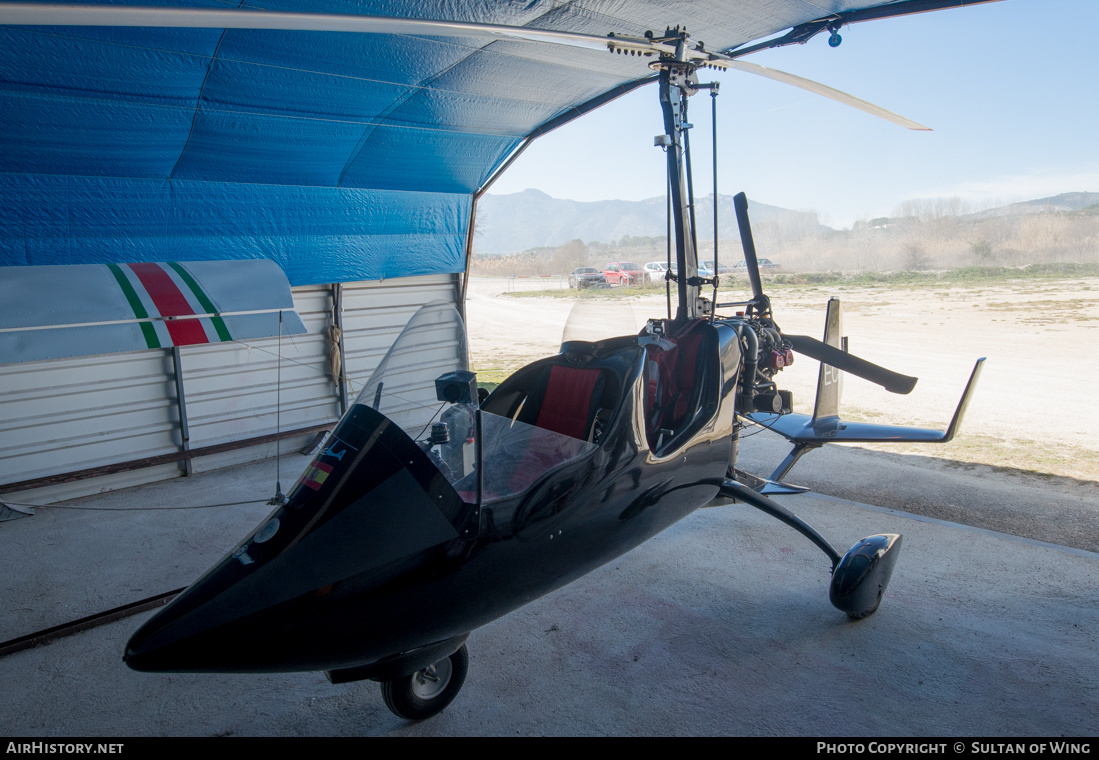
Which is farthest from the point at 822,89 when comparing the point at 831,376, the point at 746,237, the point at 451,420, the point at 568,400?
the point at 451,420

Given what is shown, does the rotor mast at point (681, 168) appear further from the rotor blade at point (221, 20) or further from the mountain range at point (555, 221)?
the mountain range at point (555, 221)

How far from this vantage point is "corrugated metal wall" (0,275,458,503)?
488cm

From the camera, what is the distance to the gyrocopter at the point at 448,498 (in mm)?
1624

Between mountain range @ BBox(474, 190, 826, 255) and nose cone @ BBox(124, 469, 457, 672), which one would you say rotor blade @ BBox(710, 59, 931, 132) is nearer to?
nose cone @ BBox(124, 469, 457, 672)

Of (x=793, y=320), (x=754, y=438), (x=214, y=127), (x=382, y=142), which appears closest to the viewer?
(x=214, y=127)

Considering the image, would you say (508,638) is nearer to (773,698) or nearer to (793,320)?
(773,698)

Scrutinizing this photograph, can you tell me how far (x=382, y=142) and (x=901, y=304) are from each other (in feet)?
60.4

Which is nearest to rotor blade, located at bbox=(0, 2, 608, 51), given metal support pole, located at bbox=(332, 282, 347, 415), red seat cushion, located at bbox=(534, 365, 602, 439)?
red seat cushion, located at bbox=(534, 365, 602, 439)

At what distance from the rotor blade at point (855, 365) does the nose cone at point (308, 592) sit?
7.47 feet

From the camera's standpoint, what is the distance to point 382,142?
4961mm

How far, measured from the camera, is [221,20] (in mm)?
1657

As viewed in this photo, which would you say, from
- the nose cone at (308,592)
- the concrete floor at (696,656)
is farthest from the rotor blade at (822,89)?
the nose cone at (308,592)

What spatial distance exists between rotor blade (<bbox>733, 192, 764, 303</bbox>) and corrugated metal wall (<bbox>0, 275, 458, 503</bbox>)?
307 centimetres
